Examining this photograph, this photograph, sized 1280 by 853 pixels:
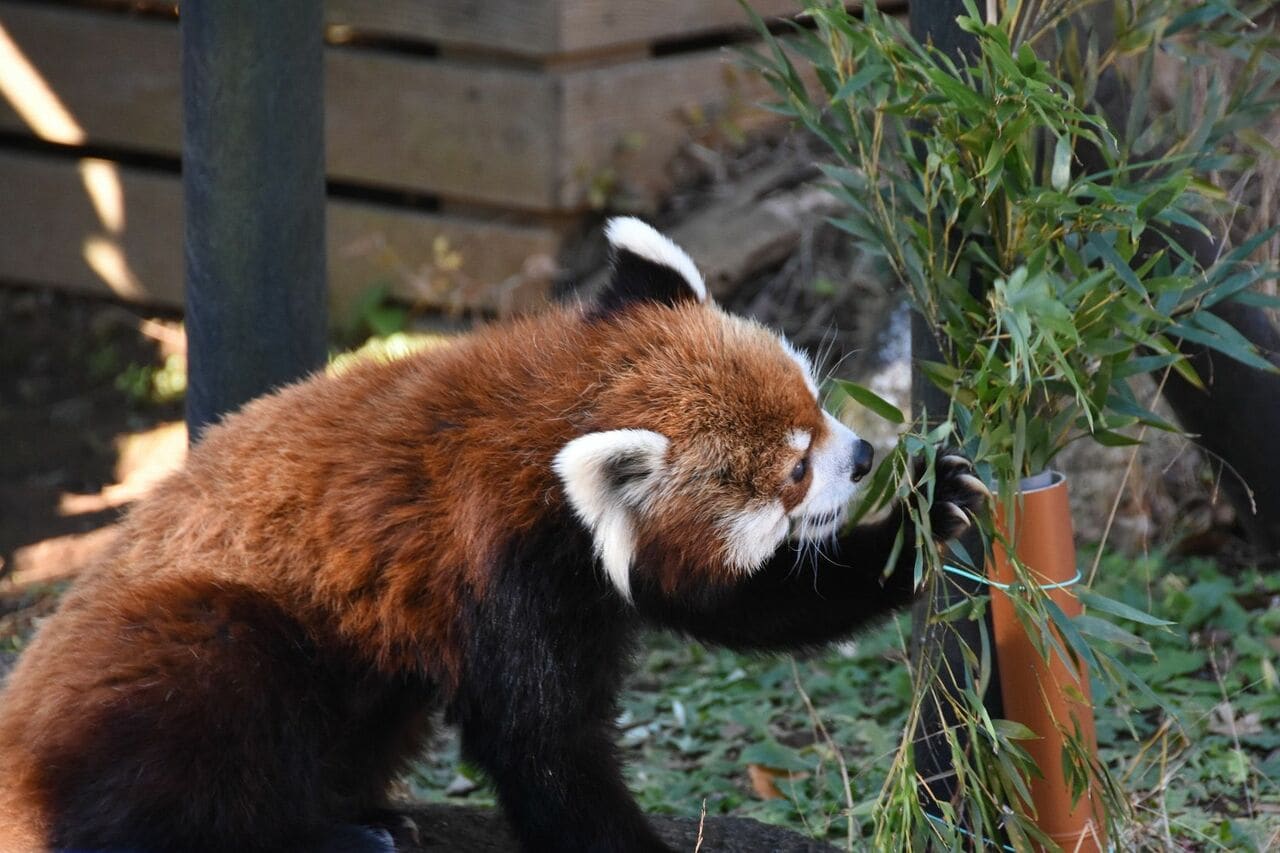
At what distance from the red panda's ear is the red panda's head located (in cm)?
5

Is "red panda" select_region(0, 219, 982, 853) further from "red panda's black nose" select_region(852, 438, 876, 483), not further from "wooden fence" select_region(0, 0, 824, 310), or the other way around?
"wooden fence" select_region(0, 0, 824, 310)

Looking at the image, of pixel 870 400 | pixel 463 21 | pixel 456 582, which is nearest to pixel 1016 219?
pixel 870 400

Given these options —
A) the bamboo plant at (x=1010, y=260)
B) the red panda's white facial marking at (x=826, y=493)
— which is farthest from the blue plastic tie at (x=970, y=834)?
the red panda's white facial marking at (x=826, y=493)

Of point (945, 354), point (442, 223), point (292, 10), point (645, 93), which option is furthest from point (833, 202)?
point (945, 354)

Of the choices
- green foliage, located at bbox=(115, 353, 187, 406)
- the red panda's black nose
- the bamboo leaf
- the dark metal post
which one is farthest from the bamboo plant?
green foliage, located at bbox=(115, 353, 187, 406)

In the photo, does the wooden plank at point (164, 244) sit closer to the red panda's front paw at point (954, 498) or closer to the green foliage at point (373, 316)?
the green foliage at point (373, 316)

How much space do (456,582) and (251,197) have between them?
121 centimetres

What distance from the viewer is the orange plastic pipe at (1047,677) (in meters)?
2.39

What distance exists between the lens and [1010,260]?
237cm

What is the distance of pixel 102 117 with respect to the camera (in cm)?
629

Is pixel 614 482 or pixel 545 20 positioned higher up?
pixel 545 20

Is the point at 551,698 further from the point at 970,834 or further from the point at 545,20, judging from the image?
the point at 545,20

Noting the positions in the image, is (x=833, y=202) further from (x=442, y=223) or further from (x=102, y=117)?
(x=102, y=117)

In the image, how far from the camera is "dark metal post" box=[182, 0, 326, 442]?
3.16 meters
